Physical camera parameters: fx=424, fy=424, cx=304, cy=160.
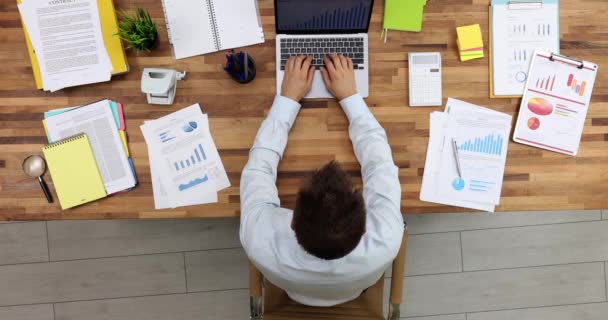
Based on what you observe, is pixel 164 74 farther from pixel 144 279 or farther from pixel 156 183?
pixel 144 279

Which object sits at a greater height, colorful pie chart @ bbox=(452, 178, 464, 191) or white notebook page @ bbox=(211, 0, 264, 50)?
white notebook page @ bbox=(211, 0, 264, 50)

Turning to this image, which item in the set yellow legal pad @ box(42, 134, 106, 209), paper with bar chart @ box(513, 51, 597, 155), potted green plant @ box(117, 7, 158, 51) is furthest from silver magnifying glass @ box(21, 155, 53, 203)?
paper with bar chart @ box(513, 51, 597, 155)

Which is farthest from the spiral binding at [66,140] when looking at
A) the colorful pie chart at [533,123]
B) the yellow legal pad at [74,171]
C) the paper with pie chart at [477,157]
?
the colorful pie chart at [533,123]

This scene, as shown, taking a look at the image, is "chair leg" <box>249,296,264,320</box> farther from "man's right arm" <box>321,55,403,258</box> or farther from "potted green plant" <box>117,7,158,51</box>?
"potted green plant" <box>117,7,158,51</box>

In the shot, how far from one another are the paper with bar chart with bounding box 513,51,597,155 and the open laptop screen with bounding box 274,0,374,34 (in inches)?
23.5

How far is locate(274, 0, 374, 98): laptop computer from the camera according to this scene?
1.37m

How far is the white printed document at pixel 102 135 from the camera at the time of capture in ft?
4.57

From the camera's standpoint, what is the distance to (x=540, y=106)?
4.63 feet

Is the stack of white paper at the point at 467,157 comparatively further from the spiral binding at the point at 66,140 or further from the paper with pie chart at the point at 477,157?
the spiral binding at the point at 66,140

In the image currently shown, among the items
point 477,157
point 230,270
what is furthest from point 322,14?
point 230,270

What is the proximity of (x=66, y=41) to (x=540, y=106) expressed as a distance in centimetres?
160

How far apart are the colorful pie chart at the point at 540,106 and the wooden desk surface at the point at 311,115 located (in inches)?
2.2

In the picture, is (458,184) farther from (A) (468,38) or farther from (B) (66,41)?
(B) (66,41)

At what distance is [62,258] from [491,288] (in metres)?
2.09
